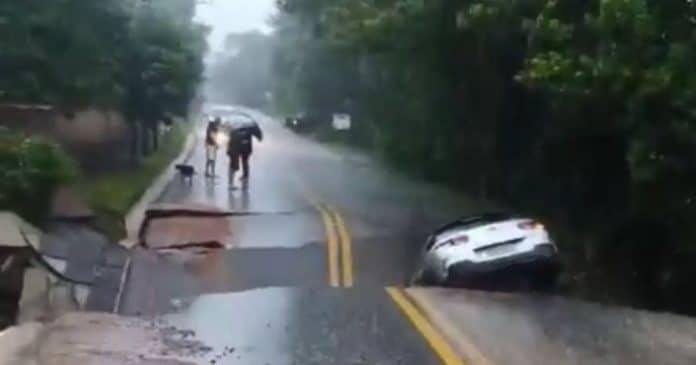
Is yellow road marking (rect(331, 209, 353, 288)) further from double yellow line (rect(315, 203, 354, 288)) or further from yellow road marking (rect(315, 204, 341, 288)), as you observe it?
yellow road marking (rect(315, 204, 341, 288))

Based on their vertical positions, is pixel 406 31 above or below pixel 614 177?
above

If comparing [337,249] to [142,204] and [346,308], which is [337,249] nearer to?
[142,204]

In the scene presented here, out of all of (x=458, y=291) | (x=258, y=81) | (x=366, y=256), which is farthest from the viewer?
(x=258, y=81)

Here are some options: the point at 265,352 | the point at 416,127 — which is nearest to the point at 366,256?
the point at 265,352

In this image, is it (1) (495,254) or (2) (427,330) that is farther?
(1) (495,254)

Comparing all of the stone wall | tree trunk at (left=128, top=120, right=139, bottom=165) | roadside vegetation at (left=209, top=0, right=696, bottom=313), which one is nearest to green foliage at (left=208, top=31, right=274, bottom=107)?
tree trunk at (left=128, top=120, right=139, bottom=165)

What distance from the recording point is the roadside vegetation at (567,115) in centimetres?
1909

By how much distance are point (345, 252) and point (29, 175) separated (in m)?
5.13

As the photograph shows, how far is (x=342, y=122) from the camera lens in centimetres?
7531

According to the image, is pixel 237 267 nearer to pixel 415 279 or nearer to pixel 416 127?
pixel 415 279

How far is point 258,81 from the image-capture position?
15138 cm

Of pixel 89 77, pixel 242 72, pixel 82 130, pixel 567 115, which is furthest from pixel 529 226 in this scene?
pixel 242 72

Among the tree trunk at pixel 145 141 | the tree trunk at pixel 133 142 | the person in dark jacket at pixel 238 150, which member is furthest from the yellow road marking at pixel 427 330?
the tree trunk at pixel 145 141

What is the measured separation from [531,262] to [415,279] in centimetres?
227
